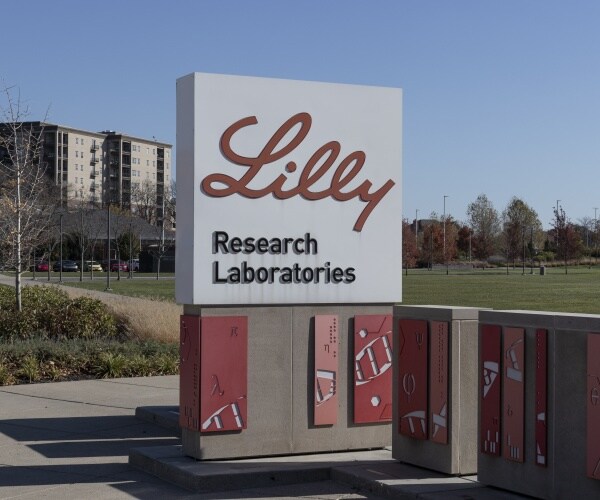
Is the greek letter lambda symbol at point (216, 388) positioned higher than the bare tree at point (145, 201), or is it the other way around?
the bare tree at point (145, 201)

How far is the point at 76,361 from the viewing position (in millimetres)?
14586

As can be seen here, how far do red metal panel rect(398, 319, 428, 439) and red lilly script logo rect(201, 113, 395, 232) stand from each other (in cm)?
149

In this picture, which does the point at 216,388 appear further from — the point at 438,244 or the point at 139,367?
the point at 438,244

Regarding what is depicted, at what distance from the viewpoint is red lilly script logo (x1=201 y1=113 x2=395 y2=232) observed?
28.5ft

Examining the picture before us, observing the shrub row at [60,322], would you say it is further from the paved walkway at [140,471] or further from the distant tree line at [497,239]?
the distant tree line at [497,239]

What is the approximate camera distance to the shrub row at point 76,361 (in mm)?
14148

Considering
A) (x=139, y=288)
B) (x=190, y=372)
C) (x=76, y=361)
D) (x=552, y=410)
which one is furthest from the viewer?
(x=139, y=288)

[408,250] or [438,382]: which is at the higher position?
[408,250]

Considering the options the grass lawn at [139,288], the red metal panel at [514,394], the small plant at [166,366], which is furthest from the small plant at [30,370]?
the grass lawn at [139,288]

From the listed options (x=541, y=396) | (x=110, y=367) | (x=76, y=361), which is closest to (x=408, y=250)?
(x=76, y=361)

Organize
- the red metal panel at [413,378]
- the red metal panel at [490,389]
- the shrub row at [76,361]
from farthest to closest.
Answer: the shrub row at [76,361] < the red metal panel at [413,378] < the red metal panel at [490,389]

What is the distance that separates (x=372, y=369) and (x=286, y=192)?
1.79 meters

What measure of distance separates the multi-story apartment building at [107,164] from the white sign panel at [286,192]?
412 ft

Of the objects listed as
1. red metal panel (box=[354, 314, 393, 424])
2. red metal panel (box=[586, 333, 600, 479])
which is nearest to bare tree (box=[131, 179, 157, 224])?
red metal panel (box=[354, 314, 393, 424])
